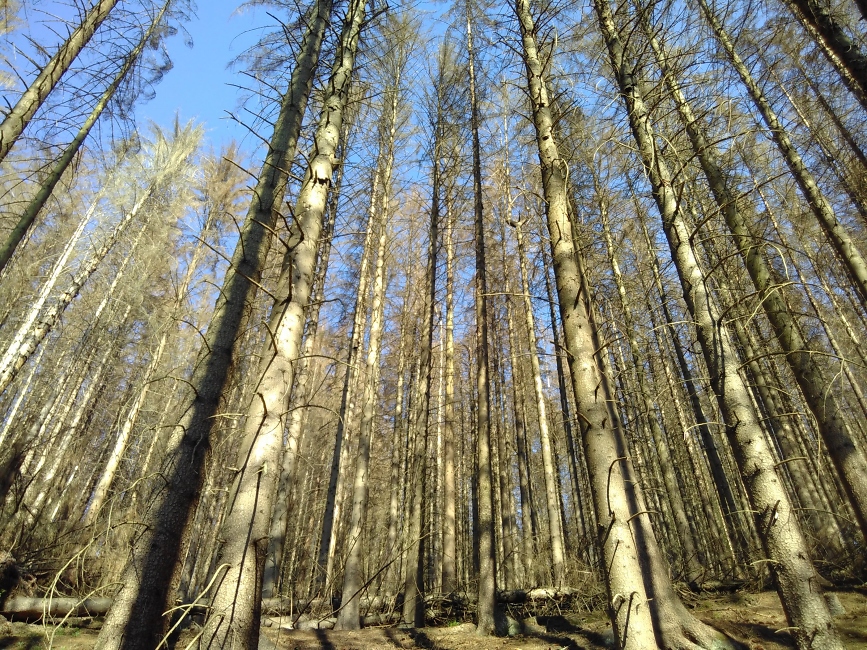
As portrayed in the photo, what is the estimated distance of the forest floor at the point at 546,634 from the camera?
4.32 m

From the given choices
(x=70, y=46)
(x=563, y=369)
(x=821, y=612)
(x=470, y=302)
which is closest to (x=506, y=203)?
(x=470, y=302)

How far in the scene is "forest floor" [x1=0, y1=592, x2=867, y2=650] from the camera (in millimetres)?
4320

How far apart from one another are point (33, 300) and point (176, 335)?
356 cm

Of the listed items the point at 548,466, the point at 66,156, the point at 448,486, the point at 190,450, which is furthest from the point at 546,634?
the point at 66,156

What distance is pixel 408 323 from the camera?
46.0 feet

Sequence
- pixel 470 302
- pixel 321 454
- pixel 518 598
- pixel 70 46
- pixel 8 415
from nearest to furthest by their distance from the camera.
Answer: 1. pixel 70 46
2. pixel 518 598
3. pixel 470 302
4. pixel 8 415
5. pixel 321 454

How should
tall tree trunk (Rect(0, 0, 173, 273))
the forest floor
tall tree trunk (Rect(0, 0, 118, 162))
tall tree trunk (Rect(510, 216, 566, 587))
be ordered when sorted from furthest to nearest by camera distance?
tall tree trunk (Rect(510, 216, 566, 587))
tall tree trunk (Rect(0, 0, 173, 273))
tall tree trunk (Rect(0, 0, 118, 162))
the forest floor

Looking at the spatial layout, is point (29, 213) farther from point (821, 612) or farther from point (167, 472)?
point (821, 612)

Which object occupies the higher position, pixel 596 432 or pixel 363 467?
pixel 363 467

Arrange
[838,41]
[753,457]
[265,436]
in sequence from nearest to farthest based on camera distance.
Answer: [265,436] < [753,457] < [838,41]

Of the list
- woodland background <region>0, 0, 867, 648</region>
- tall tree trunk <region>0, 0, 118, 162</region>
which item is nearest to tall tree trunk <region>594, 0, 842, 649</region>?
woodland background <region>0, 0, 867, 648</region>

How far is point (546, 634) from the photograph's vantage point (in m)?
5.50

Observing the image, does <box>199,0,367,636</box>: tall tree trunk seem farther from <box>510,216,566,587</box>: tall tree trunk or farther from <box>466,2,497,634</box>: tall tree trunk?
<box>510,216,566,587</box>: tall tree trunk

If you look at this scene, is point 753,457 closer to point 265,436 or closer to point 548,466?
point 265,436
